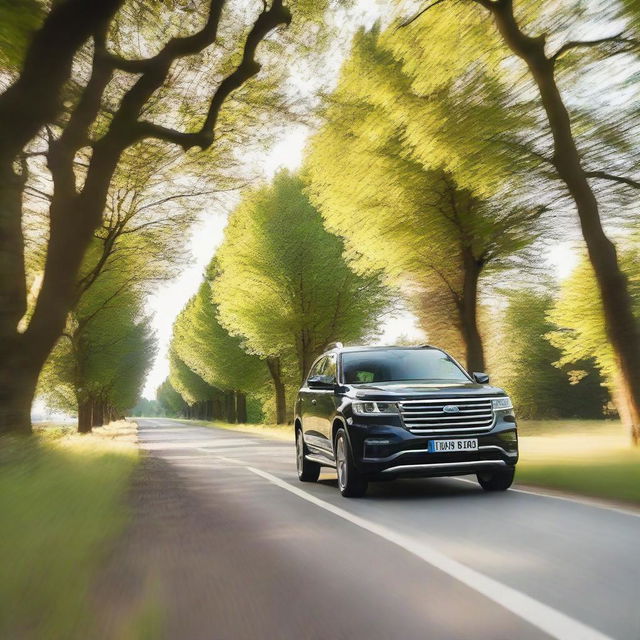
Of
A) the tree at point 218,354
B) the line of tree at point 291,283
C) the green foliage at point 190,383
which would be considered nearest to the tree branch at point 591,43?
the line of tree at point 291,283

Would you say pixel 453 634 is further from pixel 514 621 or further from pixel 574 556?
pixel 574 556

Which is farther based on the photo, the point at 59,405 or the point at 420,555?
the point at 59,405

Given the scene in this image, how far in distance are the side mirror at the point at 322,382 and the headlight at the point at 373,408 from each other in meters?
1.16

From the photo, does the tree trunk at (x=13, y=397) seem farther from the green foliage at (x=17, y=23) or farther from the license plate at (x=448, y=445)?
the license plate at (x=448, y=445)

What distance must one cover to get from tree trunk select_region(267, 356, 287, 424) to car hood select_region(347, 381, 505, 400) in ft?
118

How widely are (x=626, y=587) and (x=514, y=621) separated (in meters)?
1.08

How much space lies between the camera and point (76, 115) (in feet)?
41.3

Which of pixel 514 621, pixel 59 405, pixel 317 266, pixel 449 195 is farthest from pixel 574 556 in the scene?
pixel 59 405

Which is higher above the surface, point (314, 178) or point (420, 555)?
point (314, 178)

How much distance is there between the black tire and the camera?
1010cm

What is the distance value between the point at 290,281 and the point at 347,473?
25.5 metres

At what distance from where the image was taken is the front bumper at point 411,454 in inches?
370

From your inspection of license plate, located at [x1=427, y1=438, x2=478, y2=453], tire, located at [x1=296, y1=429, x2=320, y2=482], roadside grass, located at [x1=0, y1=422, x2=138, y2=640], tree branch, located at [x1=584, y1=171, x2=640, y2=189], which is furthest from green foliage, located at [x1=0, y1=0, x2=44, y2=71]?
tree branch, located at [x1=584, y1=171, x2=640, y2=189]

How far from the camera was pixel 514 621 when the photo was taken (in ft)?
13.8
